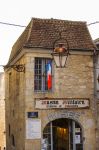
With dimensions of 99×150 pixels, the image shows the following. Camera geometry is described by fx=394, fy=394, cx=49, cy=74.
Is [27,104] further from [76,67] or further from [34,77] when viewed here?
[76,67]

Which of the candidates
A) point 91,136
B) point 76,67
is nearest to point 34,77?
point 76,67

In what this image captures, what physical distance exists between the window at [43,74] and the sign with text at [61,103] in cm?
67

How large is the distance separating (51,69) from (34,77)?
1.00m

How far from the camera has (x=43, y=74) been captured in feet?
66.4

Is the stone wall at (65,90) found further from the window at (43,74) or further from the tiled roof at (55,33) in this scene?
the tiled roof at (55,33)

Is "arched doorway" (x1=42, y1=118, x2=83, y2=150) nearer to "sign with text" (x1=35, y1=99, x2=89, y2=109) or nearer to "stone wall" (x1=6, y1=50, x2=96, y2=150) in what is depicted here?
"stone wall" (x1=6, y1=50, x2=96, y2=150)

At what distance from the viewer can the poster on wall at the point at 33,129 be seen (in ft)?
63.7

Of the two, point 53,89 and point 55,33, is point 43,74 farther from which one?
point 55,33

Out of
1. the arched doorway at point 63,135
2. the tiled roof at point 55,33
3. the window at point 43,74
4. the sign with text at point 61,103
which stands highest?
the tiled roof at point 55,33

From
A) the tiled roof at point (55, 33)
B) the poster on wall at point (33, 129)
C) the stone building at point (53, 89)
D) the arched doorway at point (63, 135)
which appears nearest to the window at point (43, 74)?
the stone building at point (53, 89)

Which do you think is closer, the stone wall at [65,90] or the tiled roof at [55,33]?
the stone wall at [65,90]

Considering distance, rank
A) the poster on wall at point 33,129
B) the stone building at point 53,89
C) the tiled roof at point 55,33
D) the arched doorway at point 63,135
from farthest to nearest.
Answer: the tiled roof at point 55,33, the arched doorway at point 63,135, the stone building at point 53,89, the poster on wall at point 33,129

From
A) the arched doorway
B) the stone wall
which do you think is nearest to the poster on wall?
the stone wall

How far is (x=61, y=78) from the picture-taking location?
20.2 m
